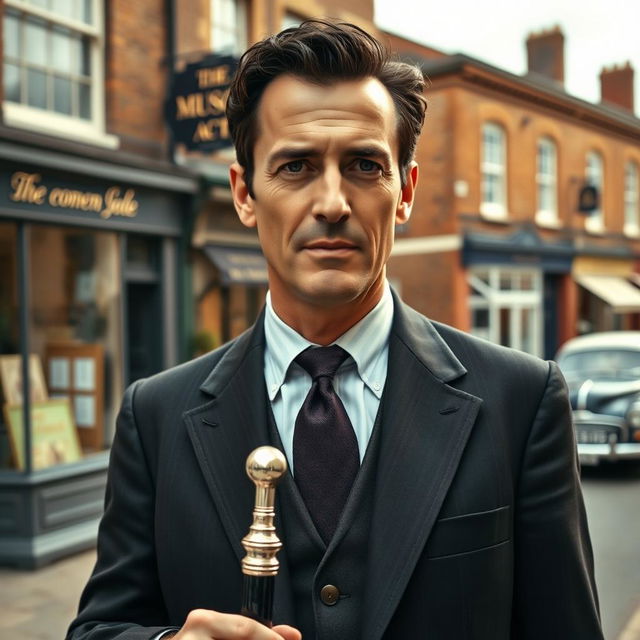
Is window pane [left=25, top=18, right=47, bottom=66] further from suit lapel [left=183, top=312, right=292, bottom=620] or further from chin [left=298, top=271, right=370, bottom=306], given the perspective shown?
chin [left=298, top=271, right=370, bottom=306]

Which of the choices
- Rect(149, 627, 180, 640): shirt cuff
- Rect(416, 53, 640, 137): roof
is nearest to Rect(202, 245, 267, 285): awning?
Rect(149, 627, 180, 640): shirt cuff

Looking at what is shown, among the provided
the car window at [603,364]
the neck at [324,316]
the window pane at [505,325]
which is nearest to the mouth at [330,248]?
the neck at [324,316]

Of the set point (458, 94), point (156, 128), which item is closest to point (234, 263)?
point (156, 128)

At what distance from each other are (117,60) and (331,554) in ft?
24.5

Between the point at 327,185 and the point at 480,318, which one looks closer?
the point at 327,185

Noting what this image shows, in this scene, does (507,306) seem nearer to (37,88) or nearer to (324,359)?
(37,88)

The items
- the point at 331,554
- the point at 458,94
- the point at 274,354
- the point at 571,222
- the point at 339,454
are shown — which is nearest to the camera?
the point at 331,554

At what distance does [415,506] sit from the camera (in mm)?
1639

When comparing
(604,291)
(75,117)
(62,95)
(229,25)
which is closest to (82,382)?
(75,117)

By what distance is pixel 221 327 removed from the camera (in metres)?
9.45

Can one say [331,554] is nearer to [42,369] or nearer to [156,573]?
[156,573]

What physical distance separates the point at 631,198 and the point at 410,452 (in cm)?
2440

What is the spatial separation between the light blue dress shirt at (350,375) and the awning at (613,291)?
20639 millimetres

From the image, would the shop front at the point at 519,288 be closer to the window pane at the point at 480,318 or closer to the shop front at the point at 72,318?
the window pane at the point at 480,318
